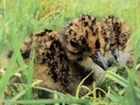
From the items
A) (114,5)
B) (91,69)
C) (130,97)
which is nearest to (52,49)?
(91,69)

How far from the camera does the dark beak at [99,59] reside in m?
2.43

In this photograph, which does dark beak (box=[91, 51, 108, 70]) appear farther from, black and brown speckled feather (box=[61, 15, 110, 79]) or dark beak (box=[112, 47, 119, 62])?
dark beak (box=[112, 47, 119, 62])

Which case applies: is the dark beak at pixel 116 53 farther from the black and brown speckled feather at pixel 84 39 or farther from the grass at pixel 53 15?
the black and brown speckled feather at pixel 84 39

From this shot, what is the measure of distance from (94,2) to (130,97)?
2.48 metres

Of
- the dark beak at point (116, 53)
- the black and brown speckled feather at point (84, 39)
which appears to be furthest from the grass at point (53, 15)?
the black and brown speckled feather at point (84, 39)

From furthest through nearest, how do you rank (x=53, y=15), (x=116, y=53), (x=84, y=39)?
(x=53, y=15) < (x=116, y=53) < (x=84, y=39)

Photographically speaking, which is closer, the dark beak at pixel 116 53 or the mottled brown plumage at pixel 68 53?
the mottled brown plumage at pixel 68 53

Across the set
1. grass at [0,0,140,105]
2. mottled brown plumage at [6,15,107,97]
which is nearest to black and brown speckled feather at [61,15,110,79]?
mottled brown plumage at [6,15,107,97]

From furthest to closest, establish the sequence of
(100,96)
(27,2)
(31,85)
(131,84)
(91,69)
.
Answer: (27,2)
(91,69)
(100,96)
(31,85)
(131,84)

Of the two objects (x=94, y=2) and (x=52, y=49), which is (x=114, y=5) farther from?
(x=52, y=49)

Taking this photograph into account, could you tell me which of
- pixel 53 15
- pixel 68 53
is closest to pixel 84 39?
pixel 68 53

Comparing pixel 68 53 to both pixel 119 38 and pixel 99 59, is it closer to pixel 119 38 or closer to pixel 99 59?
pixel 99 59

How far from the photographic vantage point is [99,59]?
2.44 metres

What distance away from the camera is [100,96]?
91.1 inches
